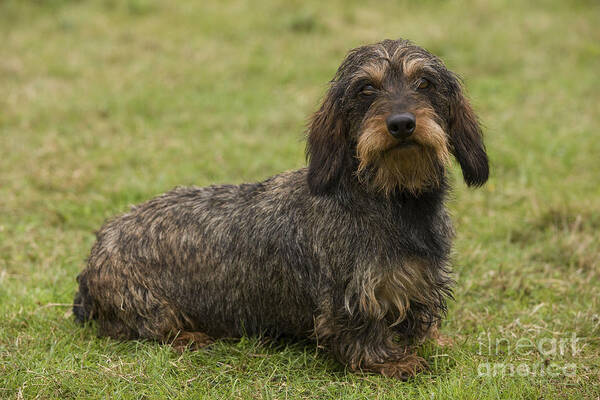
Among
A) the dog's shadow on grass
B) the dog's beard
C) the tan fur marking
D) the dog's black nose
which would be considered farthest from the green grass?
the dog's black nose

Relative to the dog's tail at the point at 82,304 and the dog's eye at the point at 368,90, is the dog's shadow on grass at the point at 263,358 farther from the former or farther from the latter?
the dog's eye at the point at 368,90

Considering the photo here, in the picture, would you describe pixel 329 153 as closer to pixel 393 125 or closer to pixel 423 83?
pixel 393 125

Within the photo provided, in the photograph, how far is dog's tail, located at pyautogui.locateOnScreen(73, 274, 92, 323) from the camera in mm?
4926

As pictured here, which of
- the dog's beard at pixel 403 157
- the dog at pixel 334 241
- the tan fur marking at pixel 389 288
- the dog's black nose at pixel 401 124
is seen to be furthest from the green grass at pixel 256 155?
the dog's black nose at pixel 401 124

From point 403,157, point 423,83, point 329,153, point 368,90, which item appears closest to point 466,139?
point 423,83

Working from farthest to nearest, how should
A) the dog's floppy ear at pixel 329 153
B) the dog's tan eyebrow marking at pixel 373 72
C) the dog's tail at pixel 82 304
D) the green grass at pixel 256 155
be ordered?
1. the dog's tail at pixel 82 304
2. the green grass at pixel 256 155
3. the dog's floppy ear at pixel 329 153
4. the dog's tan eyebrow marking at pixel 373 72

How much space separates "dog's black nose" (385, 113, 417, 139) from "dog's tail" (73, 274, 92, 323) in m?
2.44

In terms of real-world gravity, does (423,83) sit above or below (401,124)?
above

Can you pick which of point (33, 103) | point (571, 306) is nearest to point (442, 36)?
point (33, 103)

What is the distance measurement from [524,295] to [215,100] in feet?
18.6

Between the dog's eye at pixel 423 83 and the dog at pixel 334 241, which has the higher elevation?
the dog's eye at pixel 423 83

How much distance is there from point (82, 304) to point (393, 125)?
2584 mm

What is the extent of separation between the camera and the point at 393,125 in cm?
379

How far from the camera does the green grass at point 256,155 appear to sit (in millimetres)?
4402
